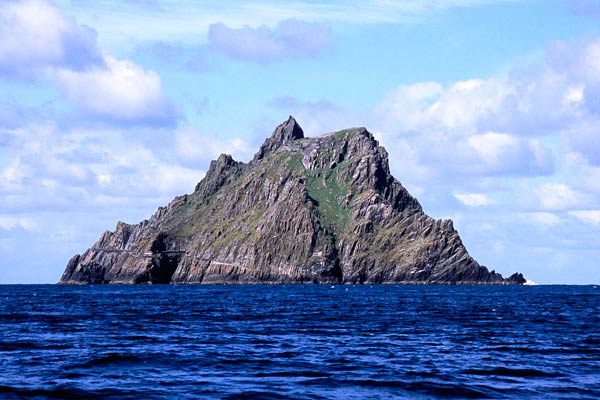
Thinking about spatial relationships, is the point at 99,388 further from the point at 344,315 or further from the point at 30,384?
→ the point at 344,315

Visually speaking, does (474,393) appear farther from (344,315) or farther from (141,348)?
(344,315)

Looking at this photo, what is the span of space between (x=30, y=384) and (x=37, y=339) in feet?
80.6

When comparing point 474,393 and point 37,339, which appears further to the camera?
point 37,339

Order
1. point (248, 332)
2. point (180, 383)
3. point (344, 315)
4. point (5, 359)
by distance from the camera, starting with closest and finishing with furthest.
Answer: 1. point (180, 383)
2. point (5, 359)
3. point (248, 332)
4. point (344, 315)

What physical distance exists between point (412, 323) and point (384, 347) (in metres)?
25.6

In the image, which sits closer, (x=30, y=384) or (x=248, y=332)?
(x=30, y=384)

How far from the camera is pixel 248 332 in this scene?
6962 cm

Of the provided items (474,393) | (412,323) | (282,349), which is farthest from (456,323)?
(474,393)

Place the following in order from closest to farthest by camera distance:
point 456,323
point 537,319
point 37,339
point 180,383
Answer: point 180,383, point 37,339, point 456,323, point 537,319

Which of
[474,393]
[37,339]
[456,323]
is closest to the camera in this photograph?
[474,393]

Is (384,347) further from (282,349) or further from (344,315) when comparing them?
(344,315)

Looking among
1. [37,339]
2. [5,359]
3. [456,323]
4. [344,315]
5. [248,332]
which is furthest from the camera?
[344,315]

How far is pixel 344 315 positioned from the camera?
318 ft

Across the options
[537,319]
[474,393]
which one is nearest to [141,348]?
[474,393]
